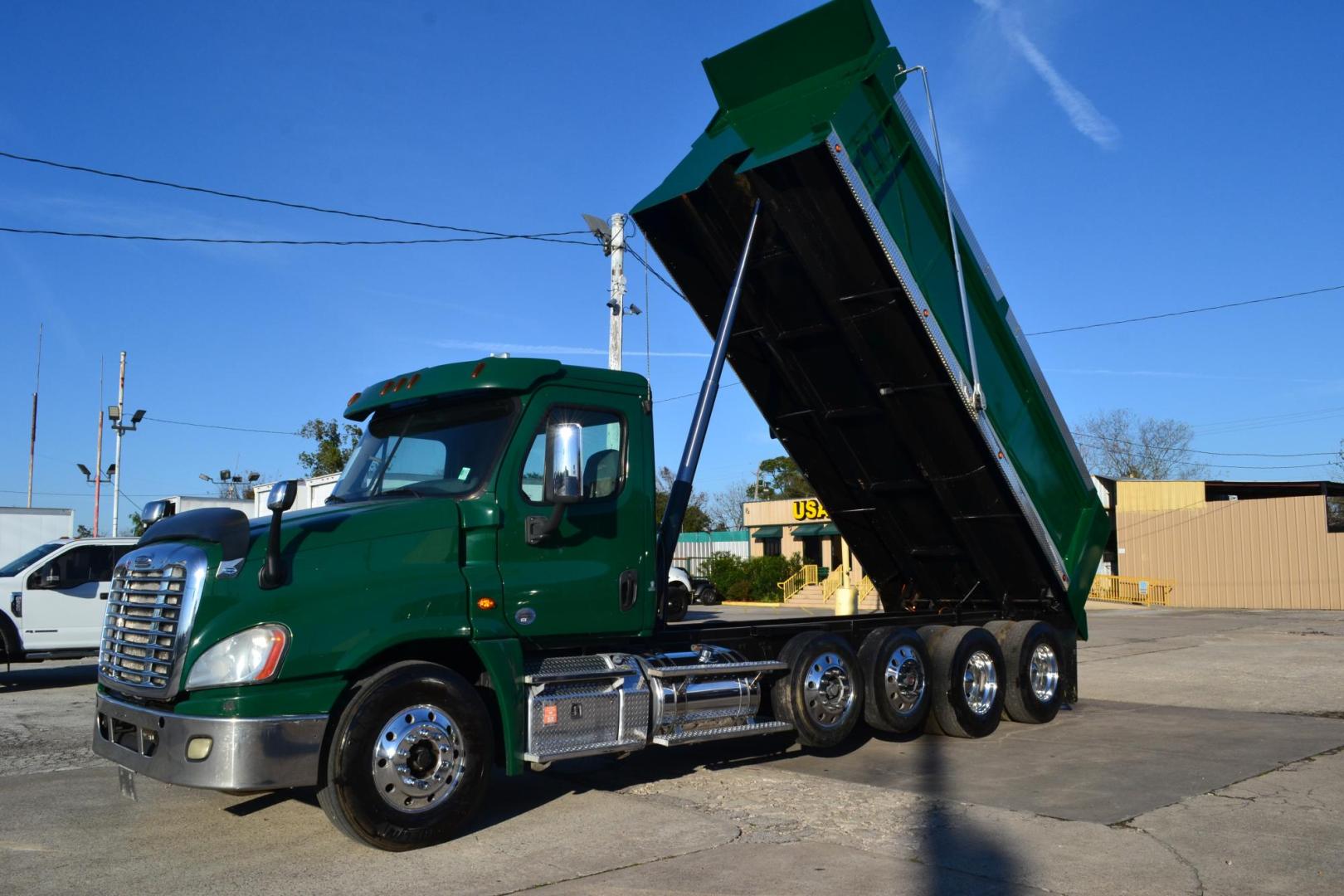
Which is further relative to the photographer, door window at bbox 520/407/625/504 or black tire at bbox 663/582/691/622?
black tire at bbox 663/582/691/622

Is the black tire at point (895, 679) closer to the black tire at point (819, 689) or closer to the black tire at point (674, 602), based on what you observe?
the black tire at point (819, 689)

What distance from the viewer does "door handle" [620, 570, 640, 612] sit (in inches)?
279

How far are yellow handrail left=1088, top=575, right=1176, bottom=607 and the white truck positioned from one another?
33788 millimetres

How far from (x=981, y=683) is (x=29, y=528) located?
60.7ft

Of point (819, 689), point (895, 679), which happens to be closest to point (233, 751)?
point (819, 689)

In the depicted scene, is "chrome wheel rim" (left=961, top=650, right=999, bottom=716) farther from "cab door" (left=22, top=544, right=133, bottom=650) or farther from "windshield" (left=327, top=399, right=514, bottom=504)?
"cab door" (left=22, top=544, right=133, bottom=650)

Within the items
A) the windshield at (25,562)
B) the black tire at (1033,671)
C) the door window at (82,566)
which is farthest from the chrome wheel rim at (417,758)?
the windshield at (25,562)

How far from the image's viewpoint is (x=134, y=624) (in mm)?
6027

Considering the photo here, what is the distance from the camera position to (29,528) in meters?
20.9

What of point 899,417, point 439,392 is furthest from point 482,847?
point 899,417

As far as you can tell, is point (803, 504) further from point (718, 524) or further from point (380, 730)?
point (718, 524)

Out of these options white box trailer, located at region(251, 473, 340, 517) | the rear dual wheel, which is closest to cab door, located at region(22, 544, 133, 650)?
white box trailer, located at region(251, 473, 340, 517)

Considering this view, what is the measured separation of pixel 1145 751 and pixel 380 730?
598 centimetres

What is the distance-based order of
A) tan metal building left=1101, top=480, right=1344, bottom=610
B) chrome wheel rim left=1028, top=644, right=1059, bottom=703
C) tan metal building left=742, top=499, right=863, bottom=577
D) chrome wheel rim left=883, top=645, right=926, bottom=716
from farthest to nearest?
tan metal building left=742, top=499, right=863, bottom=577, tan metal building left=1101, top=480, right=1344, bottom=610, chrome wheel rim left=1028, top=644, right=1059, bottom=703, chrome wheel rim left=883, top=645, right=926, bottom=716
